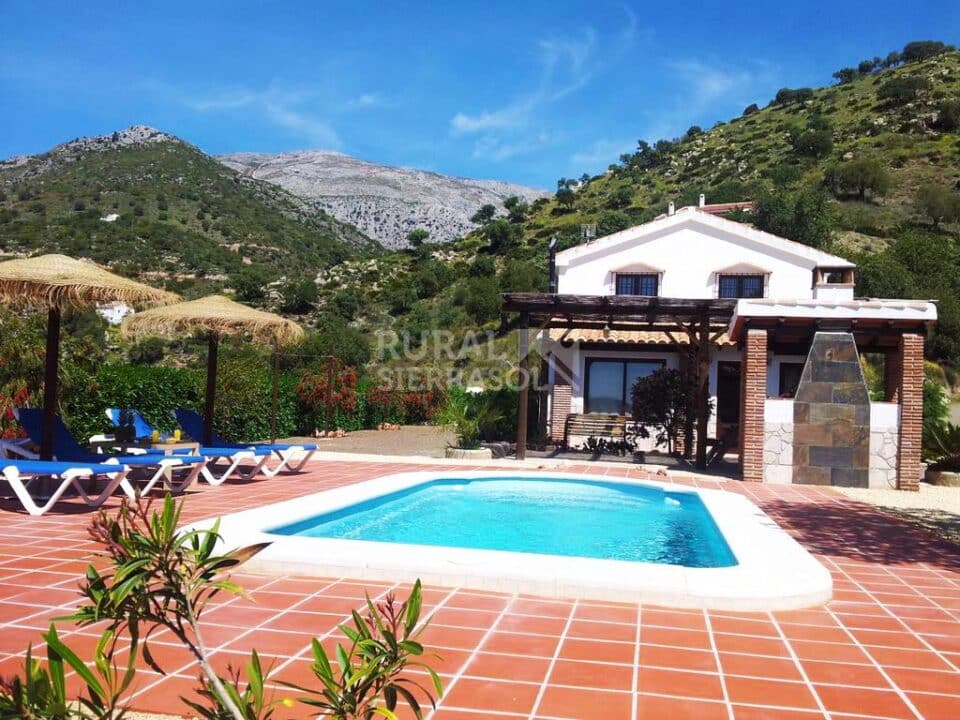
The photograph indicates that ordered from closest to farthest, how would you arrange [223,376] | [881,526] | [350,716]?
[350,716] → [881,526] → [223,376]

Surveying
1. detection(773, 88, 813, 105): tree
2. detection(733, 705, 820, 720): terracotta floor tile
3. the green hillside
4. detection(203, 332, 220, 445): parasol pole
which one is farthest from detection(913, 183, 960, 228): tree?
detection(733, 705, 820, 720): terracotta floor tile

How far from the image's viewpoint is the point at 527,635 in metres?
4.68

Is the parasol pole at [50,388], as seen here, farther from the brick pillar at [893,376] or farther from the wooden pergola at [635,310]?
the brick pillar at [893,376]

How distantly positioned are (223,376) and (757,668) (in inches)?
607

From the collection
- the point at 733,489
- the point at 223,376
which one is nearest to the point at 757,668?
the point at 733,489

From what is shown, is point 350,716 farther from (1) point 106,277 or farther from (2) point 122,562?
(1) point 106,277

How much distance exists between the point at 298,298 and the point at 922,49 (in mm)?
69110

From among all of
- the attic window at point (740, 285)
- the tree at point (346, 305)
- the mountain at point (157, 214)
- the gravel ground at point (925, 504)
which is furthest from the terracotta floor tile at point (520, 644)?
the mountain at point (157, 214)

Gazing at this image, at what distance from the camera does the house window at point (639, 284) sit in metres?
24.1

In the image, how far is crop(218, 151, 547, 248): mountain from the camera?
100188mm

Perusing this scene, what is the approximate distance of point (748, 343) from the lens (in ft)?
45.2

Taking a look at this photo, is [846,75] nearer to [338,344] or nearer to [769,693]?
[338,344]

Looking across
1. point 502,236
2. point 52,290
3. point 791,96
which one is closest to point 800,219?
point 502,236

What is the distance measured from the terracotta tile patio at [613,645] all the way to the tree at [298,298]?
4383 centimetres
